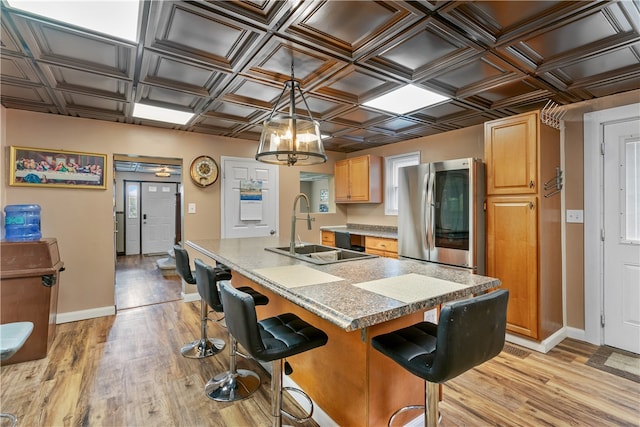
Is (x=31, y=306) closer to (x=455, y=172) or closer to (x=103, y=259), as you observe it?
(x=103, y=259)

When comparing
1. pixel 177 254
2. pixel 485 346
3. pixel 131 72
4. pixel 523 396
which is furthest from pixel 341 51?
pixel 523 396

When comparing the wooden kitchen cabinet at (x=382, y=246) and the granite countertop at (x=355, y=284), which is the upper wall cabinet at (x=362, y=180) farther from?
the granite countertop at (x=355, y=284)

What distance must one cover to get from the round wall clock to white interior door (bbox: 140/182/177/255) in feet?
16.0

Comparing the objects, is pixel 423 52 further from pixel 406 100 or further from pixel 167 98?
pixel 167 98

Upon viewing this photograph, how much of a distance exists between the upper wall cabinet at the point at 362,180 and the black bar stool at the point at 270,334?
11.1 ft

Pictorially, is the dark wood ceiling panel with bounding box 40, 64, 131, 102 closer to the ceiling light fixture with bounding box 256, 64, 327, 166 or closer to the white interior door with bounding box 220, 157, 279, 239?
the ceiling light fixture with bounding box 256, 64, 327, 166

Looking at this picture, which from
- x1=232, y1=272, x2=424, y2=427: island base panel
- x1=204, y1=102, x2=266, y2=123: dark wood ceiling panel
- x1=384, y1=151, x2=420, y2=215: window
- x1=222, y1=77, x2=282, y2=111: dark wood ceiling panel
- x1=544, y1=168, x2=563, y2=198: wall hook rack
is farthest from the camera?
x1=384, y1=151, x2=420, y2=215: window

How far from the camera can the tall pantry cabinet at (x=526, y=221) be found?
276 centimetres

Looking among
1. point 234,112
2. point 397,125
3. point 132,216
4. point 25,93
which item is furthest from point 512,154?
point 132,216

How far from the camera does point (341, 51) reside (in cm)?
203

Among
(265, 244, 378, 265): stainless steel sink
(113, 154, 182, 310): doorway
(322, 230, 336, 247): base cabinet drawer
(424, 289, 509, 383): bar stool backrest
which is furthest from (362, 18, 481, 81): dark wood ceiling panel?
(113, 154, 182, 310): doorway

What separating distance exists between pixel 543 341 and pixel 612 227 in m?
1.22

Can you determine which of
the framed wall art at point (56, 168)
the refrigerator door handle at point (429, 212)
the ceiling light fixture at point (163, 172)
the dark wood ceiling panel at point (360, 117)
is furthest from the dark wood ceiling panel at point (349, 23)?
the ceiling light fixture at point (163, 172)

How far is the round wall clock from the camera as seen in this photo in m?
4.18
